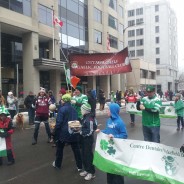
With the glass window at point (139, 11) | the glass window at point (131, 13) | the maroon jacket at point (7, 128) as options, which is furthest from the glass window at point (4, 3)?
the glass window at point (131, 13)

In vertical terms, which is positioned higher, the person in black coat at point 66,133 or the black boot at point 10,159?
the person in black coat at point 66,133

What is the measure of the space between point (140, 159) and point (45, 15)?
26.6m

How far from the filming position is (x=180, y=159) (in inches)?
187

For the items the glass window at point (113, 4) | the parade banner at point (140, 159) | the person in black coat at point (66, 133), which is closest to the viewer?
the parade banner at point (140, 159)

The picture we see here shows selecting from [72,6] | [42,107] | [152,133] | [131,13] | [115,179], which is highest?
[131,13]

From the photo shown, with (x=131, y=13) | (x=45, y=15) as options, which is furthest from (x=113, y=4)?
(x=131, y=13)

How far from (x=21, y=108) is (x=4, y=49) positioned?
222 inches

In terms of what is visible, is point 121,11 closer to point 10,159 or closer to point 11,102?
point 11,102

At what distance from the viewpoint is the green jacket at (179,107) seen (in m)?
13.4

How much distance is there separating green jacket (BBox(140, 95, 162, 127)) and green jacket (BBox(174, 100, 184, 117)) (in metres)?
6.72

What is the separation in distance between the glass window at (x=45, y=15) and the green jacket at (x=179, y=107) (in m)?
19.1

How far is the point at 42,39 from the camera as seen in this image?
3111 cm

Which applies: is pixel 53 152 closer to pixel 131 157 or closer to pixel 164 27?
pixel 131 157

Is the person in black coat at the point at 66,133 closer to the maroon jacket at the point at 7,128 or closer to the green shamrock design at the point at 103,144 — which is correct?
the green shamrock design at the point at 103,144
